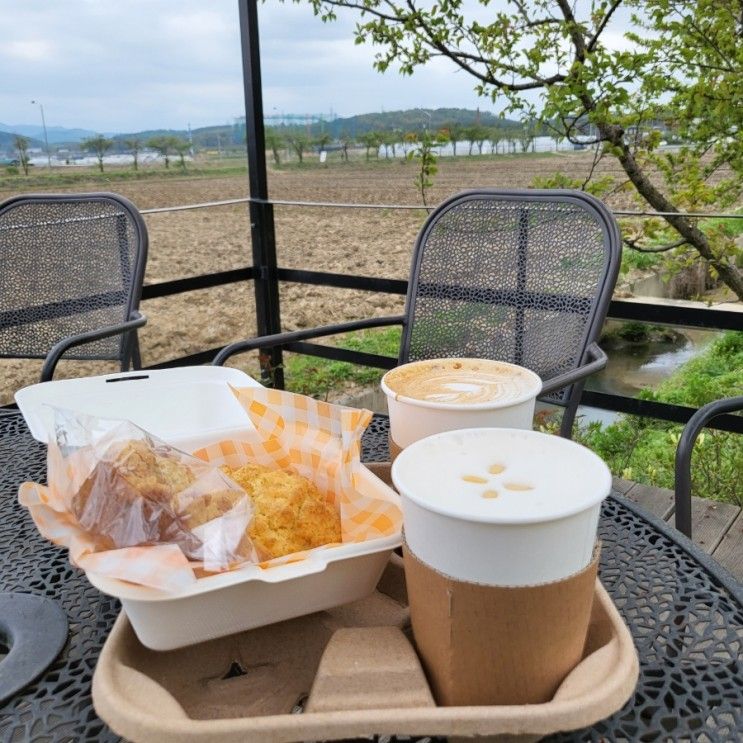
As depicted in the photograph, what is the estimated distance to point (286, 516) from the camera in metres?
0.64

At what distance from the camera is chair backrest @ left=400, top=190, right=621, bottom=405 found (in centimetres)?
159

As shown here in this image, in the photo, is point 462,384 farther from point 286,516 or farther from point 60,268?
point 60,268

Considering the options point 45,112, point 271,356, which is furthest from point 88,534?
point 45,112

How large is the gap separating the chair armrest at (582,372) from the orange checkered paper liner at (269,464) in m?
0.36

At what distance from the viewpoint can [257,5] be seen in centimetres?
299

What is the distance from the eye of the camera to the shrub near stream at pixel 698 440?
2.94 m

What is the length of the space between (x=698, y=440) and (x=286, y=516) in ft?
8.24

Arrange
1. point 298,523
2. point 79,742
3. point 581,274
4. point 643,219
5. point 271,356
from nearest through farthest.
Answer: point 79,742, point 298,523, point 581,274, point 643,219, point 271,356

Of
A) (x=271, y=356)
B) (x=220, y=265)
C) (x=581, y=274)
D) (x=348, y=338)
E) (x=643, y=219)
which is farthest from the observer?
(x=220, y=265)

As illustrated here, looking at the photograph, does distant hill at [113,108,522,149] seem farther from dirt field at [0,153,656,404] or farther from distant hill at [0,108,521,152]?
dirt field at [0,153,656,404]

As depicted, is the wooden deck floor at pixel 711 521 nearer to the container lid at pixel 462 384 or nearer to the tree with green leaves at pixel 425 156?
the container lid at pixel 462 384

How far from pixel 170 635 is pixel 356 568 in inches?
6.3

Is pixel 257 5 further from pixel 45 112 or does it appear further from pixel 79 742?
pixel 79 742

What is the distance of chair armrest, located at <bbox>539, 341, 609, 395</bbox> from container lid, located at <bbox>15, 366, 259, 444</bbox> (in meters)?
0.44
